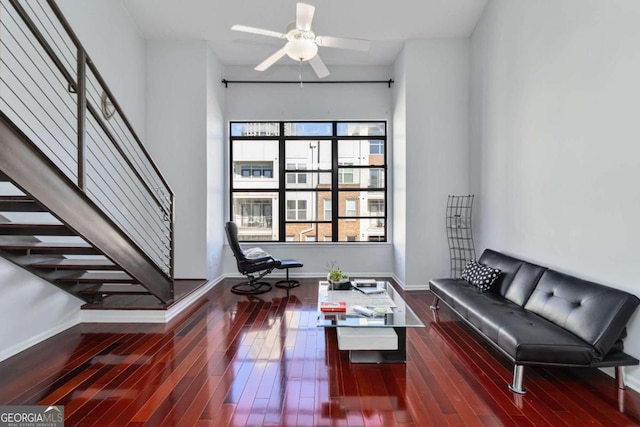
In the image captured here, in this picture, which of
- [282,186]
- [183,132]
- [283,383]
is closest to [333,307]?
[283,383]

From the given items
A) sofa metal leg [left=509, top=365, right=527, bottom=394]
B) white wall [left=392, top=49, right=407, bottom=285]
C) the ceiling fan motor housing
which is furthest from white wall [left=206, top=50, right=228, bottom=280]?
sofa metal leg [left=509, top=365, right=527, bottom=394]

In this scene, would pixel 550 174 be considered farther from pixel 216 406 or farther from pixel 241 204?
pixel 241 204

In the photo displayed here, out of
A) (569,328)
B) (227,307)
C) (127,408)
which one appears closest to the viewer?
(127,408)

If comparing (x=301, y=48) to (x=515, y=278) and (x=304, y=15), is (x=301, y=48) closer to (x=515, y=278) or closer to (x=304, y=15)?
(x=304, y=15)

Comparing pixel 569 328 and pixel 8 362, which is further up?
pixel 569 328

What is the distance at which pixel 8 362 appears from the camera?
2834 millimetres

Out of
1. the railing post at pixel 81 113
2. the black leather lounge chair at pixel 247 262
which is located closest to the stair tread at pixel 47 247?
the railing post at pixel 81 113

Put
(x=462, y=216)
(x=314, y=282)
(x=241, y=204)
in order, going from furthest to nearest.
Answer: (x=241, y=204) < (x=314, y=282) < (x=462, y=216)

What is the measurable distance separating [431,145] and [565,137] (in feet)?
7.48

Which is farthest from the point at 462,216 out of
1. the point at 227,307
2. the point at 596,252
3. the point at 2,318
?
the point at 2,318

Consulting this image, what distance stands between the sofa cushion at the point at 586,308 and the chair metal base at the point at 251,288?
363 centimetres

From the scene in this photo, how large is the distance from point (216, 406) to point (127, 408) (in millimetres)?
580

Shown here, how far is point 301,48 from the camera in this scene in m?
3.48

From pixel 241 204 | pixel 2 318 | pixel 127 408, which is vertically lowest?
pixel 127 408
